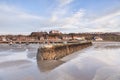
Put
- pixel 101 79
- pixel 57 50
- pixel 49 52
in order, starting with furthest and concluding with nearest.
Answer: pixel 57 50, pixel 49 52, pixel 101 79

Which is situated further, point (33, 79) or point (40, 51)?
point (40, 51)

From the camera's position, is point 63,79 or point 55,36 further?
point 55,36

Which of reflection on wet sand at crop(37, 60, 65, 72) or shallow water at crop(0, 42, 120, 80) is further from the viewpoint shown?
reflection on wet sand at crop(37, 60, 65, 72)

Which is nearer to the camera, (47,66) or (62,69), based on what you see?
(62,69)

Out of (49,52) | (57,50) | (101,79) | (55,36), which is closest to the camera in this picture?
(101,79)

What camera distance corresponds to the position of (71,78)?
13.2 metres

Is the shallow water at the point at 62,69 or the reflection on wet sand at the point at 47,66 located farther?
the reflection on wet sand at the point at 47,66

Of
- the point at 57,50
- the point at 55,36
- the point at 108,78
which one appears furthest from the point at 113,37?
the point at 108,78

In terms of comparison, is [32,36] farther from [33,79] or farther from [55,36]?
[33,79]

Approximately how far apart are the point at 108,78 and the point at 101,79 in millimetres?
593

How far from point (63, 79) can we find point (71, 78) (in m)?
0.60

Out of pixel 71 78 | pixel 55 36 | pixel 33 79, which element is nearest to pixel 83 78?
pixel 71 78

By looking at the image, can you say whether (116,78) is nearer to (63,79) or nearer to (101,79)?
(101,79)

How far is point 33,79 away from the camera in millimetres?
13086
